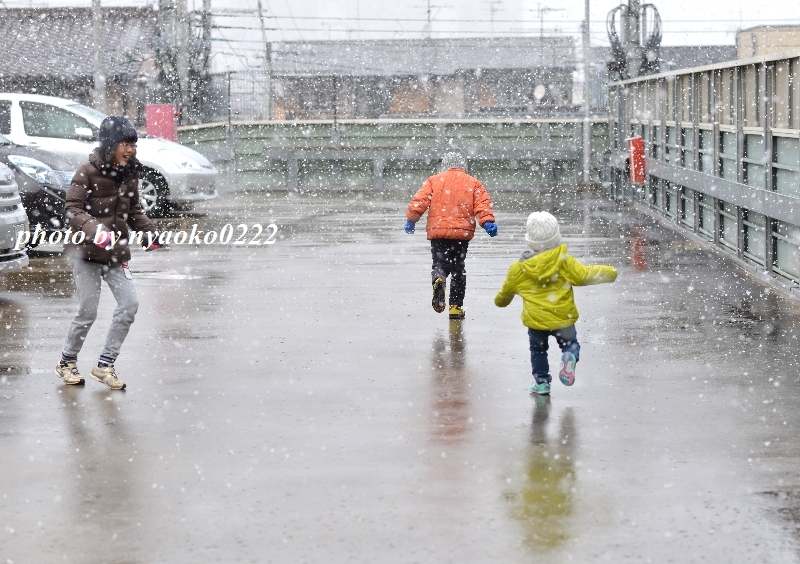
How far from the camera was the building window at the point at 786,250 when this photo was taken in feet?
37.9

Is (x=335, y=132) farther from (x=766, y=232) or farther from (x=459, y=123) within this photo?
(x=766, y=232)

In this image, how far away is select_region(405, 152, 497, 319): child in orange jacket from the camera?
Result: 10250 millimetres

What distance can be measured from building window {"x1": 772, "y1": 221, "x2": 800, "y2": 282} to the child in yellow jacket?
4489mm

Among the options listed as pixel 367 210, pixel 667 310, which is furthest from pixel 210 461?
pixel 367 210

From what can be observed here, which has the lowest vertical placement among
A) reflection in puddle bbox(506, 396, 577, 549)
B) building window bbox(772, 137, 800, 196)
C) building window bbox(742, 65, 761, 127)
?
reflection in puddle bbox(506, 396, 577, 549)

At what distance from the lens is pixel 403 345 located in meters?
9.27

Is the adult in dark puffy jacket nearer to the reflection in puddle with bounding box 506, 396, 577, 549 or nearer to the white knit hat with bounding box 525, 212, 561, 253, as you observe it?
the white knit hat with bounding box 525, 212, 561, 253

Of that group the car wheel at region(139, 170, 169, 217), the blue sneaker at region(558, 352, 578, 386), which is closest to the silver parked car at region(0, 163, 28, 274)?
the blue sneaker at region(558, 352, 578, 386)

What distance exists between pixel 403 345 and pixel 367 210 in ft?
43.1

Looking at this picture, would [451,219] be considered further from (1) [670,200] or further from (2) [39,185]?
(1) [670,200]

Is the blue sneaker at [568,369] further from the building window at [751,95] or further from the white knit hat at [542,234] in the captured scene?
the building window at [751,95]

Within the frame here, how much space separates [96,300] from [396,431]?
2.25 metres

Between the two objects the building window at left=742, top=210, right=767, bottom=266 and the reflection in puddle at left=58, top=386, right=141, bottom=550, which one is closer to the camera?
the reflection in puddle at left=58, top=386, right=141, bottom=550

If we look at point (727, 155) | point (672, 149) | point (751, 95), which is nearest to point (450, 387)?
point (751, 95)
